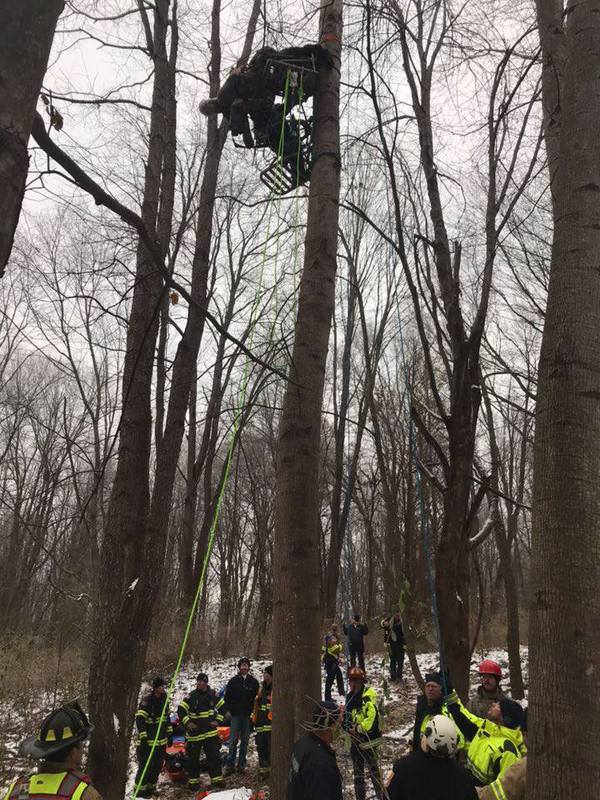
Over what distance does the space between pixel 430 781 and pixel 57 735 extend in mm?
1931

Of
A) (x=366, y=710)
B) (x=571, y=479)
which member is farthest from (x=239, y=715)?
(x=571, y=479)

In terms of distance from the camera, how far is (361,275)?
16109 millimetres

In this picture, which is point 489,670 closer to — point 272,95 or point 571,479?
point 571,479

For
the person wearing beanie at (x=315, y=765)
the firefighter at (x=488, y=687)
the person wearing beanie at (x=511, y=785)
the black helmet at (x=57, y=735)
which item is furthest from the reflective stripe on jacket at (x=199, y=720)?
the black helmet at (x=57, y=735)

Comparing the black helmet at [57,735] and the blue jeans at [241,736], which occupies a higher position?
the black helmet at [57,735]

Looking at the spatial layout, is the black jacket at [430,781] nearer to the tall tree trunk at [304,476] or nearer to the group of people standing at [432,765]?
the group of people standing at [432,765]

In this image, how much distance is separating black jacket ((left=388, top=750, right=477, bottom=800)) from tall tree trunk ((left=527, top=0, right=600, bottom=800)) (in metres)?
1.33

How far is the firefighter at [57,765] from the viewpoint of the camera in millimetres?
2709

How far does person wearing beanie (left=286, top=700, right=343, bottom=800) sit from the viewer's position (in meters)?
3.02

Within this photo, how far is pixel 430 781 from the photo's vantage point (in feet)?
10.3

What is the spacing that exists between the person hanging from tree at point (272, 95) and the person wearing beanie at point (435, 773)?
11.9ft

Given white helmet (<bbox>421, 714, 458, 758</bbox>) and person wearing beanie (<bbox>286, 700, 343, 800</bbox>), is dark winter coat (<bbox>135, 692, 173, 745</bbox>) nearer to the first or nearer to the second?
person wearing beanie (<bbox>286, 700, 343, 800</bbox>)

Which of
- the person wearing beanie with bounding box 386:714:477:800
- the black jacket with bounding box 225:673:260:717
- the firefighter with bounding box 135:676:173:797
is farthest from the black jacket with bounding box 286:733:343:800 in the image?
the black jacket with bounding box 225:673:260:717

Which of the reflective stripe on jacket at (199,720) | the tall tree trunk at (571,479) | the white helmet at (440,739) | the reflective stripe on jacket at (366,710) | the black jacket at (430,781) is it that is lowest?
the reflective stripe on jacket at (199,720)
